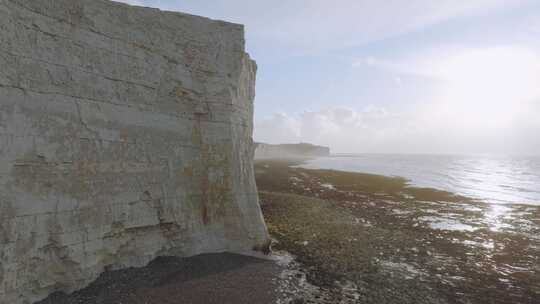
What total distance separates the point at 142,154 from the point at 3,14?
465cm

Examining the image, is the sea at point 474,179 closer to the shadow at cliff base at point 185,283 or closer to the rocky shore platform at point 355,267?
the rocky shore platform at point 355,267

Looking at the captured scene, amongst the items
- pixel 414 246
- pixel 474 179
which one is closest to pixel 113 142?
pixel 414 246

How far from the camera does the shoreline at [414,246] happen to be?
1008cm

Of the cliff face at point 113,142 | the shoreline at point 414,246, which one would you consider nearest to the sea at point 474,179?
the shoreline at point 414,246

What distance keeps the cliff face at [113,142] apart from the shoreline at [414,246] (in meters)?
3.53

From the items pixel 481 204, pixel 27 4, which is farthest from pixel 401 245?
pixel 481 204

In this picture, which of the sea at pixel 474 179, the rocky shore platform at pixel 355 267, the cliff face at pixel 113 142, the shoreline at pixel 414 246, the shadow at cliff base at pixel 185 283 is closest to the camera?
the cliff face at pixel 113 142

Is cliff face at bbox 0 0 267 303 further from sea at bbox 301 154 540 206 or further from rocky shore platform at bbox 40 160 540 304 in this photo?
sea at bbox 301 154 540 206

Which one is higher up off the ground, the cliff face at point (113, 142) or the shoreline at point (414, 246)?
Answer: the cliff face at point (113, 142)

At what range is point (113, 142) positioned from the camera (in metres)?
8.92

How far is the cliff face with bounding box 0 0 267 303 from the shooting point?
7.18 m

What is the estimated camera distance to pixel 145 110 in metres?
9.69

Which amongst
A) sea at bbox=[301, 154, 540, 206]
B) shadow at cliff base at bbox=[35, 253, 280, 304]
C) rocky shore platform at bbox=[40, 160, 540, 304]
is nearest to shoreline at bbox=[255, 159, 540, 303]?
rocky shore platform at bbox=[40, 160, 540, 304]

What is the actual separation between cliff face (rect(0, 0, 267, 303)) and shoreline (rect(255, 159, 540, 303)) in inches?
139
